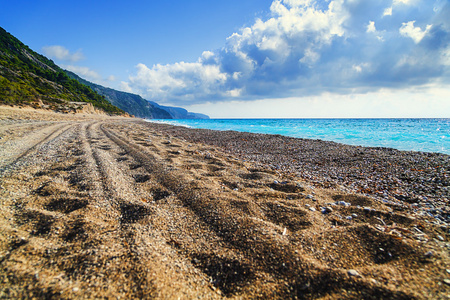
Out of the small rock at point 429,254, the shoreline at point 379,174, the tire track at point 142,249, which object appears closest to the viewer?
the tire track at point 142,249

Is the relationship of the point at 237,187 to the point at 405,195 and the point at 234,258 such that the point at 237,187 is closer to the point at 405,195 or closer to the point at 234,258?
the point at 234,258

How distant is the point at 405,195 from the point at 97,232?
284 inches

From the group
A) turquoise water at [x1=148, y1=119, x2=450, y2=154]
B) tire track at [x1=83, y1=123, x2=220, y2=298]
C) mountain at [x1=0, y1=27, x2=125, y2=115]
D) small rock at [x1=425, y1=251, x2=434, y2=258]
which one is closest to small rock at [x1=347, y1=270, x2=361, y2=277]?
small rock at [x1=425, y1=251, x2=434, y2=258]

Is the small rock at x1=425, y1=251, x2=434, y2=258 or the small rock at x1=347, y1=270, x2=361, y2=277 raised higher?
the small rock at x1=425, y1=251, x2=434, y2=258

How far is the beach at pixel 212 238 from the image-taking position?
6.54ft

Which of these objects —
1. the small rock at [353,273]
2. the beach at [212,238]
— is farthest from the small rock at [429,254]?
the small rock at [353,273]

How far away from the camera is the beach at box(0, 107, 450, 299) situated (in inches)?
78.5

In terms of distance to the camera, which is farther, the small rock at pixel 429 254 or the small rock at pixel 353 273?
the small rock at pixel 429 254

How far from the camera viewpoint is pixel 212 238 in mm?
2867

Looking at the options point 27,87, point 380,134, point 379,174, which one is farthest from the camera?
point 27,87

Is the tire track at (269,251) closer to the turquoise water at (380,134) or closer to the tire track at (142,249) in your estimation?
the tire track at (142,249)

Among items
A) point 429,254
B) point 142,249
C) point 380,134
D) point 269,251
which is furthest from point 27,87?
point 380,134

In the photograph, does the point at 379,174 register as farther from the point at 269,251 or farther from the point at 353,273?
the point at 269,251

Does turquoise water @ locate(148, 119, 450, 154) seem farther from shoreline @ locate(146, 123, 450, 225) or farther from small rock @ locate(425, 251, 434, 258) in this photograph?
small rock @ locate(425, 251, 434, 258)
